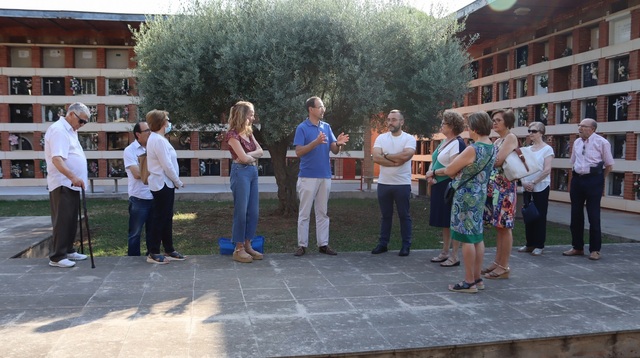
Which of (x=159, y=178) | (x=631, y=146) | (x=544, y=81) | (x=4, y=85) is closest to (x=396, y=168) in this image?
(x=159, y=178)

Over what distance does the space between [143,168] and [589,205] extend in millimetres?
5380

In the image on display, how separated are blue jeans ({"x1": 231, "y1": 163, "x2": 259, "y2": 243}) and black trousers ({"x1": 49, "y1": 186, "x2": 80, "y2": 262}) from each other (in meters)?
1.72

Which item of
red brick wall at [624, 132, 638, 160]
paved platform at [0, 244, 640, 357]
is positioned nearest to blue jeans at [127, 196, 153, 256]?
paved platform at [0, 244, 640, 357]

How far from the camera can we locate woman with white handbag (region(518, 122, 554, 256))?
6.62 meters

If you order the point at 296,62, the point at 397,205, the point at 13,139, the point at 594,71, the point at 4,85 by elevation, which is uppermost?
the point at 4,85

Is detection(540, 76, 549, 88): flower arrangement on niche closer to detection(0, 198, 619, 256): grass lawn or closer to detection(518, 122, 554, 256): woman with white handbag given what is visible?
detection(0, 198, 619, 256): grass lawn

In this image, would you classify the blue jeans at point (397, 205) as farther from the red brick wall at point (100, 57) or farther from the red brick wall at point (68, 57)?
the red brick wall at point (68, 57)

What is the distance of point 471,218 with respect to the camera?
462 cm

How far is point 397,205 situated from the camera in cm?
642

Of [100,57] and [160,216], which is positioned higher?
[100,57]

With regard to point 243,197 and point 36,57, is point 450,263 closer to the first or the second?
point 243,197

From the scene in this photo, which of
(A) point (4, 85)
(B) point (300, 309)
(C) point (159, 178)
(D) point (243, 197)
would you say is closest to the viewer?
(B) point (300, 309)

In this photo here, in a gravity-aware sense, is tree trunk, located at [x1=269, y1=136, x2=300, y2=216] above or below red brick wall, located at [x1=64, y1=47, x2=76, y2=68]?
below

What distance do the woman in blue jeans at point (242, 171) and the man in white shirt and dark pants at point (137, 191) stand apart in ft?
3.60
